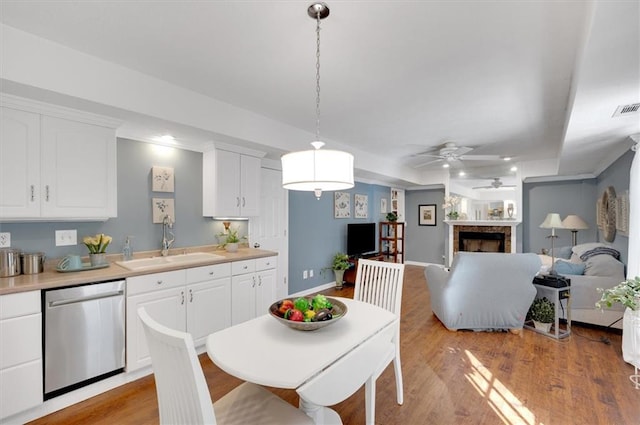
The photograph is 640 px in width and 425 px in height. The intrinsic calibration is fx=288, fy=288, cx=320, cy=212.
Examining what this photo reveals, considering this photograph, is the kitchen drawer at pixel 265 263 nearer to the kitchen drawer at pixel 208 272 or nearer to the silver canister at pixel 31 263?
the kitchen drawer at pixel 208 272

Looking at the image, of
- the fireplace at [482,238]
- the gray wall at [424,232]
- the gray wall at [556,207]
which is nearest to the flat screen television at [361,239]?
the gray wall at [424,232]

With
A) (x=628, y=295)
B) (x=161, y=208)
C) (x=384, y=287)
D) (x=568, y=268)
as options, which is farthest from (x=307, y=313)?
(x=568, y=268)

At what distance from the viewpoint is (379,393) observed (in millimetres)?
2266

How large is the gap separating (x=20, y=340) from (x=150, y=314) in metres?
0.77

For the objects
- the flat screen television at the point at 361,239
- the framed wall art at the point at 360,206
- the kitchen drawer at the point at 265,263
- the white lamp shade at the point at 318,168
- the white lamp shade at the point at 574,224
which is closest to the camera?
the white lamp shade at the point at 318,168

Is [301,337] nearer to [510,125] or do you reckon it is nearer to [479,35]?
[479,35]

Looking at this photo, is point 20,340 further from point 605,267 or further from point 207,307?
point 605,267

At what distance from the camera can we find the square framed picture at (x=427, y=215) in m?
7.48

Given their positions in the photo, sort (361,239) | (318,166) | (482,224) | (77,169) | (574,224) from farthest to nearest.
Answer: (482,224) → (361,239) → (574,224) → (77,169) → (318,166)

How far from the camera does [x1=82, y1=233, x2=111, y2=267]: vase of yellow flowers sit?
2438 millimetres

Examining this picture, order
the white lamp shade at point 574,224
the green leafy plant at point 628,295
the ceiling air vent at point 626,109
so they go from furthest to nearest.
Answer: the white lamp shade at point 574,224 < the green leafy plant at point 628,295 < the ceiling air vent at point 626,109

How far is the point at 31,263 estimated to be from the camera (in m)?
2.17

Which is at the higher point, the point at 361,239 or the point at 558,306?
the point at 361,239

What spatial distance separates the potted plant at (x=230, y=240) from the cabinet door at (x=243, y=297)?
453 millimetres
